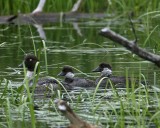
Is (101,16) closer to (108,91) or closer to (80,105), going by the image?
(108,91)

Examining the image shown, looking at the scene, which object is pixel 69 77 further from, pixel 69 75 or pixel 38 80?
pixel 38 80

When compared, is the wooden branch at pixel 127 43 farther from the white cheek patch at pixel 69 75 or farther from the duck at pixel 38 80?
the white cheek patch at pixel 69 75

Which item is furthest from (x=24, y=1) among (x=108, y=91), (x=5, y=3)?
(x=108, y=91)

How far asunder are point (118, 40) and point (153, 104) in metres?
2.41

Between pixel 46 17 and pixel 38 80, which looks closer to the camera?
pixel 38 80

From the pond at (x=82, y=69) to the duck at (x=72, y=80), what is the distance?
0.23 meters

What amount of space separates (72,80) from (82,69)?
850mm

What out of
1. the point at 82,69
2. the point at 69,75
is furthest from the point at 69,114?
the point at 82,69

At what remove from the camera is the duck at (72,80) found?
1027cm

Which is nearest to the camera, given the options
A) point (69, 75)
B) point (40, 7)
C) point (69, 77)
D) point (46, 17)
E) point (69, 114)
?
point (69, 114)

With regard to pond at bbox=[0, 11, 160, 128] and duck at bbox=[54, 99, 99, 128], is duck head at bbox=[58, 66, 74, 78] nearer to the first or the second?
pond at bbox=[0, 11, 160, 128]

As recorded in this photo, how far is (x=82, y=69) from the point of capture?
11.5m

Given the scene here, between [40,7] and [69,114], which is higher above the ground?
[69,114]

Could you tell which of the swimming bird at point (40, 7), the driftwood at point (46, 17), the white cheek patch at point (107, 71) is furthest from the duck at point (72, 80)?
the swimming bird at point (40, 7)
